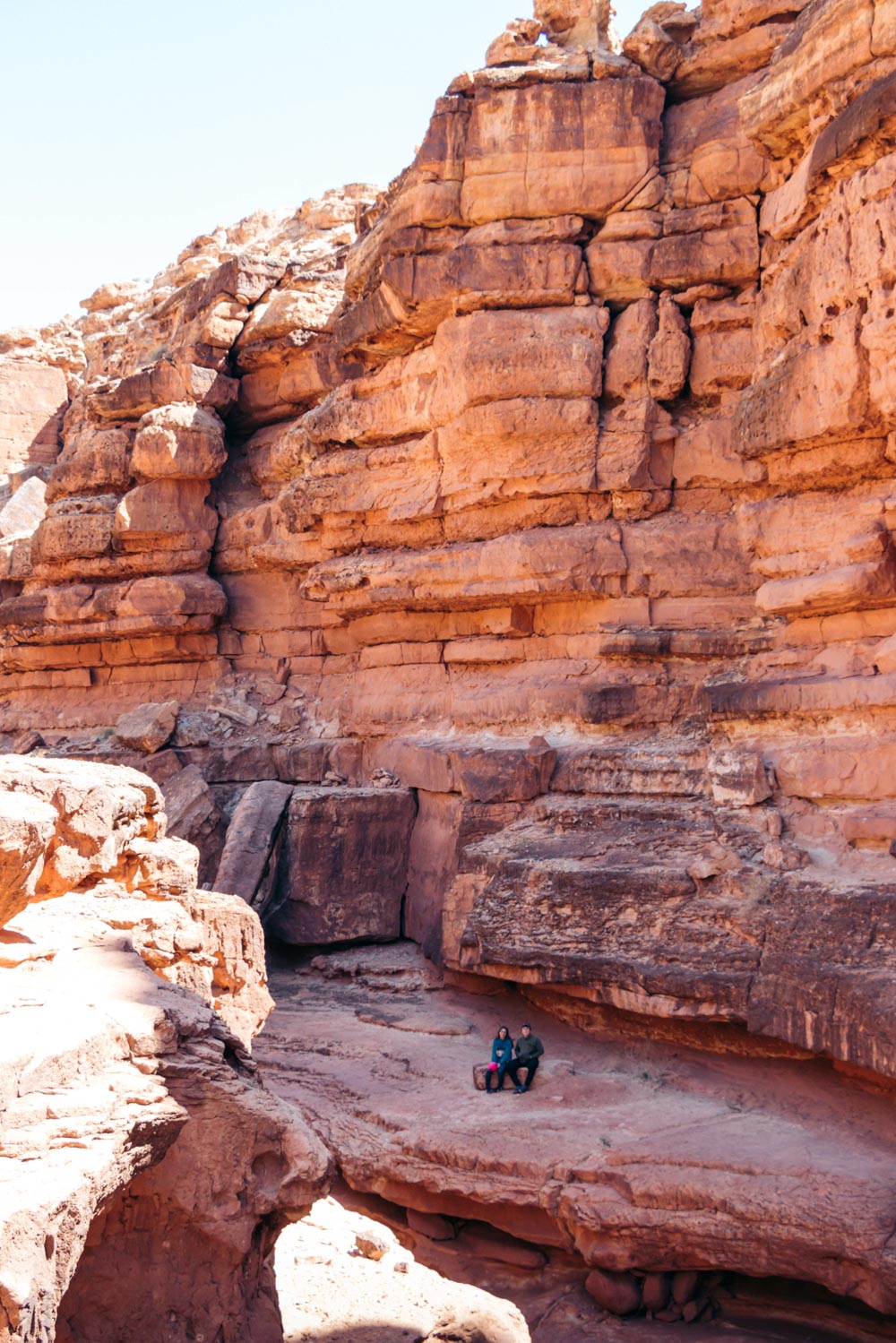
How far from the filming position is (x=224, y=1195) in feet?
17.3

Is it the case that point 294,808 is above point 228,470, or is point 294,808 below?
below

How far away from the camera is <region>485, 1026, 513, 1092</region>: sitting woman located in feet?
32.2

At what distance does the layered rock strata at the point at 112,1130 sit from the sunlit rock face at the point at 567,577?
18.8 inches

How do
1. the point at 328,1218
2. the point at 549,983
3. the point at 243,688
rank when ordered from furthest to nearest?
the point at 243,688 < the point at 549,983 < the point at 328,1218

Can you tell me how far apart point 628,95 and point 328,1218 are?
42.5 ft

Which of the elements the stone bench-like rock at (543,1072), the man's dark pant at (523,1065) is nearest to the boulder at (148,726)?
the stone bench-like rock at (543,1072)

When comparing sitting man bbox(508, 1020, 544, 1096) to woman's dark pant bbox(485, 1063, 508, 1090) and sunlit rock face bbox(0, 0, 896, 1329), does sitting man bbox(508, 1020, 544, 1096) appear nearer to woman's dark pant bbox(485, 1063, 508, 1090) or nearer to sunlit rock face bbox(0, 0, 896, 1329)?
woman's dark pant bbox(485, 1063, 508, 1090)

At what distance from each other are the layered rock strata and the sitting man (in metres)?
3.85

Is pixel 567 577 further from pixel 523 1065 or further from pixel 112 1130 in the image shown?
pixel 112 1130

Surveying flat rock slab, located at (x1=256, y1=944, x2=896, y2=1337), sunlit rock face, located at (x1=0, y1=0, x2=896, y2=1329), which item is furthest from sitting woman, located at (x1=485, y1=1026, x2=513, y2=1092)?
sunlit rock face, located at (x1=0, y1=0, x2=896, y2=1329)

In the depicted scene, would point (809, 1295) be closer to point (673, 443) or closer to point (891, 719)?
point (891, 719)

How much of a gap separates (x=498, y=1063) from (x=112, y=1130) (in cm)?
595

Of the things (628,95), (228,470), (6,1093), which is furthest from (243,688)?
(6,1093)

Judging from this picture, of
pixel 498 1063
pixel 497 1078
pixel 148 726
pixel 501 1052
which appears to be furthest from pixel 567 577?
pixel 148 726
